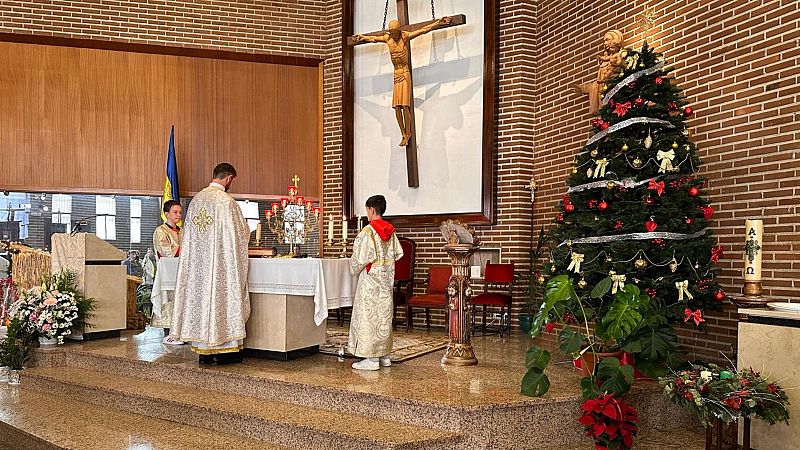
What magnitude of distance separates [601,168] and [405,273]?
13.7 feet

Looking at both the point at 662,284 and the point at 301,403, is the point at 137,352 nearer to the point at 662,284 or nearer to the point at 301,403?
the point at 301,403

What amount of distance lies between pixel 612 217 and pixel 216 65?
6.97 m

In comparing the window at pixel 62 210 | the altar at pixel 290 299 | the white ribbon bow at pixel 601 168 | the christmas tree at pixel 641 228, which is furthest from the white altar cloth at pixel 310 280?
the window at pixel 62 210

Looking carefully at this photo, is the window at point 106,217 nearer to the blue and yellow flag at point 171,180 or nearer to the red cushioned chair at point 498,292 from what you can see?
the blue and yellow flag at point 171,180

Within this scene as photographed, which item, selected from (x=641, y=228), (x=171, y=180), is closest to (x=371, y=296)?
(x=641, y=228)

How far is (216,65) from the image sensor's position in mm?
10773

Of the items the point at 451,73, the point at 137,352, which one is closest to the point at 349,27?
the point at 451,73

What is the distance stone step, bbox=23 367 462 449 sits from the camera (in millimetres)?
4691

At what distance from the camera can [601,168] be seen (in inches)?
230

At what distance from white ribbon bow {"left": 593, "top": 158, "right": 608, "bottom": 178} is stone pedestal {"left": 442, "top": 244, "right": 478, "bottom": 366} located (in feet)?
4.02

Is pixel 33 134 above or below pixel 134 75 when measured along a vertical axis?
below

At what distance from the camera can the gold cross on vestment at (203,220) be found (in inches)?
250

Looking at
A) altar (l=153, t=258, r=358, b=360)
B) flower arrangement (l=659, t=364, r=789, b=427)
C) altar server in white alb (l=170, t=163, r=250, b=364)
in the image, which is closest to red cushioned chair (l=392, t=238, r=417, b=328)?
altar (l=153, t=258, r=358, b=360)

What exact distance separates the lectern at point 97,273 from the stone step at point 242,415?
1215 mm
